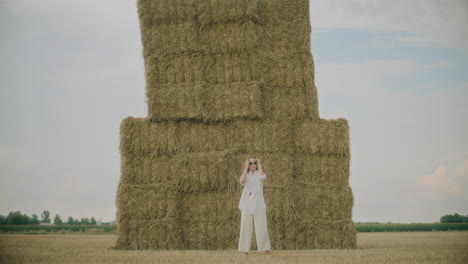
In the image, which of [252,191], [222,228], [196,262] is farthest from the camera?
[222,228]

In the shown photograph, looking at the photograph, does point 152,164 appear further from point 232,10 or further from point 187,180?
point 232,10

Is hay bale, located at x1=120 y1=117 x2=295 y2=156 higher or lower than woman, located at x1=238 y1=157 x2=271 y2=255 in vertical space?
higher

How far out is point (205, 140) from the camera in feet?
45.2

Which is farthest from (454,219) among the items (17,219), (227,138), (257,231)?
(257,231)

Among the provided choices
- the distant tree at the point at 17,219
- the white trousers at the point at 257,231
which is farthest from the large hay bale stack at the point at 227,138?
the distant tree at the point at 17,219

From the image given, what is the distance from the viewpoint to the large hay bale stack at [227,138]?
1345cm

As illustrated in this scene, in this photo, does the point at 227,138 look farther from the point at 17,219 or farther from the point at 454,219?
the point at 454,219

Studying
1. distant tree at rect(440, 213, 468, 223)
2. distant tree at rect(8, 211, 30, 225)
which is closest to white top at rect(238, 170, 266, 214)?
distant tree at rect(8, 211, 30, 225)

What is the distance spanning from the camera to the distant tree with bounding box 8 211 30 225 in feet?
122

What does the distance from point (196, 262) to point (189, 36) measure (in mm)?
6762

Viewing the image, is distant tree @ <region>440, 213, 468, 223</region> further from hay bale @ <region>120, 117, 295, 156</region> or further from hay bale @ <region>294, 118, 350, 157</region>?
hay bale @ <region>120, 117, 295, 156</region>

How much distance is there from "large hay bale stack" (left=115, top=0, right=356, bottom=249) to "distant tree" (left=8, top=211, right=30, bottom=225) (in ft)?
85.7

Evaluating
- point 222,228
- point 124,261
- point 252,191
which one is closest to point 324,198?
point 222,228

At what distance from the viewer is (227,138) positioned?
45.0 feet
